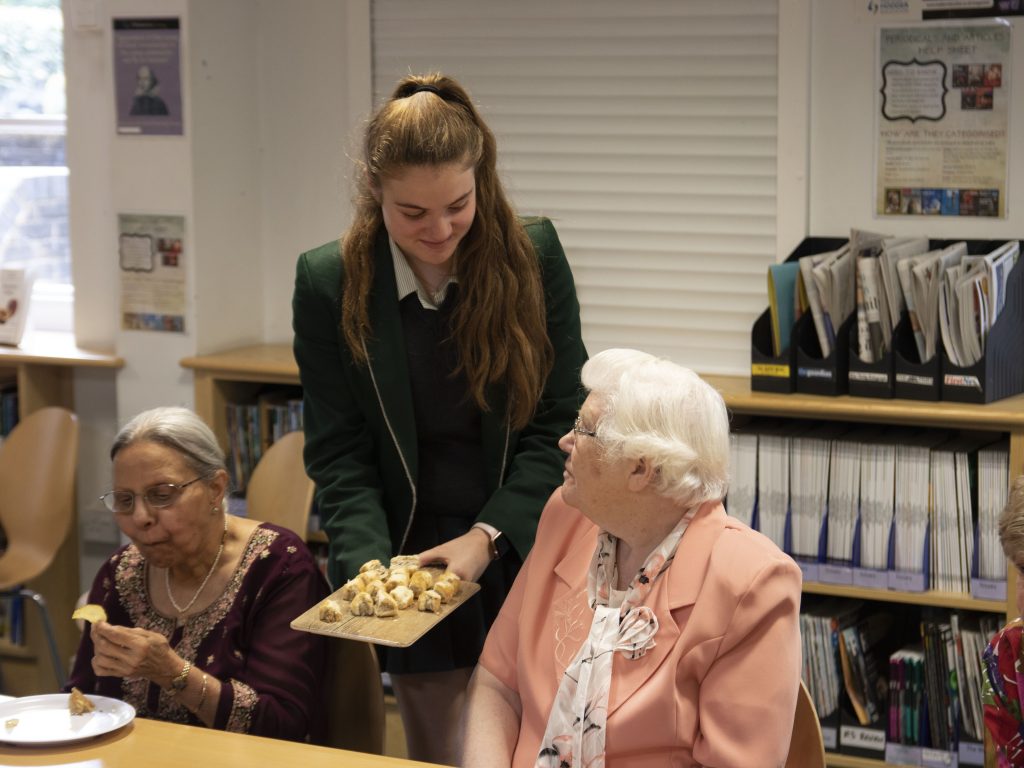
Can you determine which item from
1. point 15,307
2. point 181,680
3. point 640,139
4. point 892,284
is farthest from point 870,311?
point 15,307

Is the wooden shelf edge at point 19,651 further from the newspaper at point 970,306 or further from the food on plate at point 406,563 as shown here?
the newspaper at point 970,306

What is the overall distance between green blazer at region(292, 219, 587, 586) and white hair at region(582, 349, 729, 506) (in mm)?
382

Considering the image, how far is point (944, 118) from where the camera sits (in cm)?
324

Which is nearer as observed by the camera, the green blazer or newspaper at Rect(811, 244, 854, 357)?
the green blazer

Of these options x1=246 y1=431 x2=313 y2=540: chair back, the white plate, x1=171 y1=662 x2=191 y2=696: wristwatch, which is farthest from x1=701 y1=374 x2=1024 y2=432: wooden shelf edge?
the white plate

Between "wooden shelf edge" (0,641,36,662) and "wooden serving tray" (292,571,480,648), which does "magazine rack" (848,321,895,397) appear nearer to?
"wooden serving tray" (292,571,480,648)

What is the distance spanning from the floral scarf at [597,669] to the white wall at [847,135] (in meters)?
1.78

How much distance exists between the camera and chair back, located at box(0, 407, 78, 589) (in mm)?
3705

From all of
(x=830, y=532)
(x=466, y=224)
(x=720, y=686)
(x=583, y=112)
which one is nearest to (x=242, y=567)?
(x=466, y=224)

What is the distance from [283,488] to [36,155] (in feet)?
5.77

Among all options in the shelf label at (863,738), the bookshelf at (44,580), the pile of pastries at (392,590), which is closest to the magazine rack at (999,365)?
the shelf label at (863,738)

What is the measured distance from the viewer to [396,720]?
12.1 feet

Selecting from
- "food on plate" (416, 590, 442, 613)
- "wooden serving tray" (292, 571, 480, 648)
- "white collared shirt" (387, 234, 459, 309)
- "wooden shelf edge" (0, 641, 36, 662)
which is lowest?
"wooden shelf edge" (0, 641, 36, 662)

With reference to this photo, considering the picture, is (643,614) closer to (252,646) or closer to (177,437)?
(252,646)
